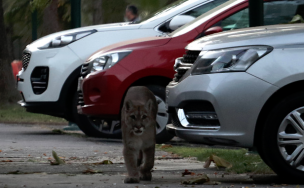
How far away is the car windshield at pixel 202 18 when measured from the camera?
9.40 m

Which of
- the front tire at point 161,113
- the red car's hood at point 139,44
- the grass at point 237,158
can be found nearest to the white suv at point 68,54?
the red car's hood at point 139,44

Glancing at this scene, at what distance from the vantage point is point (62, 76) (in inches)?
413

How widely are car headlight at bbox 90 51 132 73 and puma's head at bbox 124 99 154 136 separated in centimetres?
290

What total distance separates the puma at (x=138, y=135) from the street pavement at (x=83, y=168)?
0.13m

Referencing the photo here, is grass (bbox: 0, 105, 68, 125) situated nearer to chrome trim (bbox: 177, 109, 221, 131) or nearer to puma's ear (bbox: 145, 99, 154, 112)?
chrome trim (bbox: 177, 109, 221, 131)

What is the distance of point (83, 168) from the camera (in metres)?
7.48

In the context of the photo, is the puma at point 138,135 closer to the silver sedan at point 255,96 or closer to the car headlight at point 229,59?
the silver sedan at point 255,96

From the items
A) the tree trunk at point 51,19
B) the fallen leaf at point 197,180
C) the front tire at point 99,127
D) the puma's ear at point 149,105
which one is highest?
the puma's ear at point 149,105

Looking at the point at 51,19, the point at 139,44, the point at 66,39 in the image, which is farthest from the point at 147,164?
the point at 51,19

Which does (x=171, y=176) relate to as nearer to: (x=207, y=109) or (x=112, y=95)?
(x=207, y=109)

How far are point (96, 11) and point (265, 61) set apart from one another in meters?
18.7

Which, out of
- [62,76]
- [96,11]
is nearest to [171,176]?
[62,76]

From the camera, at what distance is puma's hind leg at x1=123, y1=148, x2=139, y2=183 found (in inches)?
251

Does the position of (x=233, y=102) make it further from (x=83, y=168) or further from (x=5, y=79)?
(x=5, y=79)
